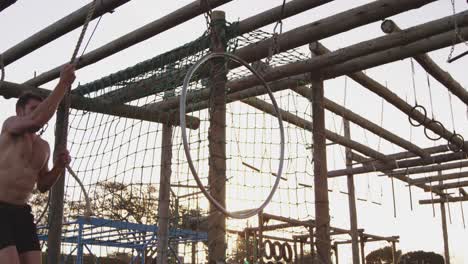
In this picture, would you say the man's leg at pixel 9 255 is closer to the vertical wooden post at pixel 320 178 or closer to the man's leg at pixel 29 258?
the man's leg at pixel 29 258

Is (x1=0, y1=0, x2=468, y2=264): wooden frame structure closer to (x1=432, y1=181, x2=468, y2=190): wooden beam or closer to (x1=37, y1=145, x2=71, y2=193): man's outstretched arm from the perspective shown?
(x1=37, y1=145, x2=71, y2=193): man's outstretched arm

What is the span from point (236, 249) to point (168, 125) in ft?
19.2

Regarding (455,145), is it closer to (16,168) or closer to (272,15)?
(272,15)

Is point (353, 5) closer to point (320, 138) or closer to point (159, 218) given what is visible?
point (320, 138)

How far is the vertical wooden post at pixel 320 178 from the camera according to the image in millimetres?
5832


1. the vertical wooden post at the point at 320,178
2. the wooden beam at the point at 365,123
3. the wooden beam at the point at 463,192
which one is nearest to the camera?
the vertical wooden post at the point at 320,178

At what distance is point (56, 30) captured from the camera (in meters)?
5.73

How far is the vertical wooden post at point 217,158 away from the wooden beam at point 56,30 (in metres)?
1.07

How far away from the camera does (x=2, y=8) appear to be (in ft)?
16.2

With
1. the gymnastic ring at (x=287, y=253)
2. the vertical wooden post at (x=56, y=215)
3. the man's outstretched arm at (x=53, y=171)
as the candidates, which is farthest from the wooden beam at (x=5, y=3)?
the gymnastic ring at (x=287, y=253)

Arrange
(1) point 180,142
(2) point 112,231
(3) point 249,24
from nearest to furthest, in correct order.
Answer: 1. (1) point 180,142
2. (3) point 249,24
3. (2) point 112,231

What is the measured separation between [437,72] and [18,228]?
5.90 metres

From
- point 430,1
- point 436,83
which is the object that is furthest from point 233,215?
point 436,83

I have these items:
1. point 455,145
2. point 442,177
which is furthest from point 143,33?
point 442,177
